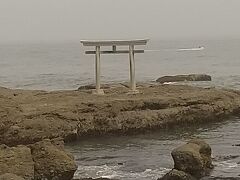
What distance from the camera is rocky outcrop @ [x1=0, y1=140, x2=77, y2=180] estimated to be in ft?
63.5

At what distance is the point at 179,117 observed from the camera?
32.3 m

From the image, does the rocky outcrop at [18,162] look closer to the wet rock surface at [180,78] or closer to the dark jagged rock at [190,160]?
the dark jagged rock at [190,160]

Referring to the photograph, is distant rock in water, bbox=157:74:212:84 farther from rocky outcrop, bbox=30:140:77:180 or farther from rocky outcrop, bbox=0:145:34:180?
rocky outcrop, bbox=0:145:34:180

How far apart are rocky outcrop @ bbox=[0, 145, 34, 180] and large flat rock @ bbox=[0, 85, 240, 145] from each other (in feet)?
24.8

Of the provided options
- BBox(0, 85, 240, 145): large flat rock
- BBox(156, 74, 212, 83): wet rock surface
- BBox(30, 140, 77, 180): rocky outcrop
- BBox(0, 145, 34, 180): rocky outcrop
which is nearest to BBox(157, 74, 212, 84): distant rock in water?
BBox(156, 74, 212, 83): wet rock surface

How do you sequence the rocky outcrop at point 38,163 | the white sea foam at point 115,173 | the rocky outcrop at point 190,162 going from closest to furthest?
1. the rocky outcrop at point 38,163
2. the rocky outcrop at point 190,162
3. the white sea foam at point 115,173

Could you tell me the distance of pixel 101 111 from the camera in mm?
31000

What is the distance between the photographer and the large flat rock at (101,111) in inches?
1113

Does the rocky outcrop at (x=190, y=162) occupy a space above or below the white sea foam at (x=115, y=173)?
above

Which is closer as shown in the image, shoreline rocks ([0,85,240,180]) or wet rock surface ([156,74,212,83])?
shoreline rocks ([0,85,240,180])

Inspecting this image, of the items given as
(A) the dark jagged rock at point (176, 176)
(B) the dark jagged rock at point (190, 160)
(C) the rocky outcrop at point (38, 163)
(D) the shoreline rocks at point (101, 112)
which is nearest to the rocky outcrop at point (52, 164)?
(C) the rocky outcrop at point (38, 163)

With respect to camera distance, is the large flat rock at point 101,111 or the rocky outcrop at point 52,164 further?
the large flat rock at point 101,111

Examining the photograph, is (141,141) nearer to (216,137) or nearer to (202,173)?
(216,137)

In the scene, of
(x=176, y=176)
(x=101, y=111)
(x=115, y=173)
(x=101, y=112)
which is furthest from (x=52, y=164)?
(x=101, y=111)
